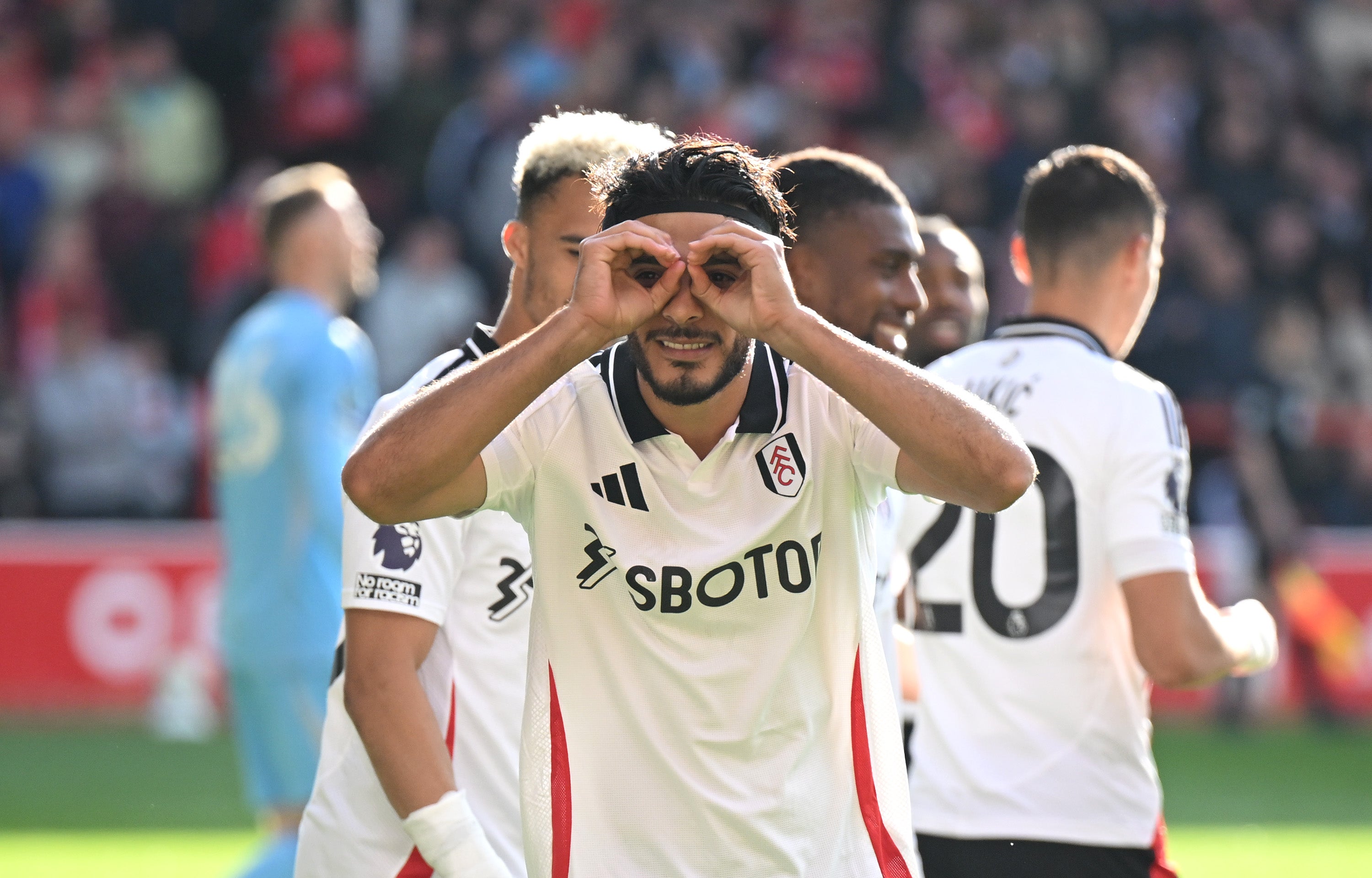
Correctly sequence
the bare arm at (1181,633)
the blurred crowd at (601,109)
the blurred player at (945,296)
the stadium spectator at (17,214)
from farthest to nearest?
the stadium spectator at (17,214) < the blurred crowd at (601,109) < the blurred player at (945,296) < the bare arm at (1181,633)

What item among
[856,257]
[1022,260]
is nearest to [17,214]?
[1022,260]

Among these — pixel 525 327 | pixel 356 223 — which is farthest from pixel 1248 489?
pixel 525 327

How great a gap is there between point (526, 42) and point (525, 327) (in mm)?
11875

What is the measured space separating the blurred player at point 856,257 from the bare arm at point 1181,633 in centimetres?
58

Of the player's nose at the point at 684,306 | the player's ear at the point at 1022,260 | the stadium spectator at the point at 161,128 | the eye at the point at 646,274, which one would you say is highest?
the stadium spectator at the point at 161,128

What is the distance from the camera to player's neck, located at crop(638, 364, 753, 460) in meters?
3.15

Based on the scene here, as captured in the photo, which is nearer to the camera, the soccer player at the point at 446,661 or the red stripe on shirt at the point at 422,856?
the soccer player at the point at 446,661

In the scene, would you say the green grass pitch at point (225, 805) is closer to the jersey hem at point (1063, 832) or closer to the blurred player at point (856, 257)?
the jersey hem at point (1063, 832)

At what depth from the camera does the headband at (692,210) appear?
3.08 meters

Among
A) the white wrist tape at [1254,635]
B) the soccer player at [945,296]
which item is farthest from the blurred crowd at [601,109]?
the white wrist tape at [1254,635]

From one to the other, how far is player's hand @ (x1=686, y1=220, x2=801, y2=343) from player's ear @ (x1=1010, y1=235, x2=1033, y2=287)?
1.88m

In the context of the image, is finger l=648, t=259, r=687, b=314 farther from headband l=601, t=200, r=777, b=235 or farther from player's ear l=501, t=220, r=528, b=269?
player's ear l=501, t=220, r=528, b=269

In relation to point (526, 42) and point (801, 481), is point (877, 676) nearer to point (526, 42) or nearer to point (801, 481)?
point (801, 481)

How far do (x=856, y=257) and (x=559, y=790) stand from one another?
5.38ft
